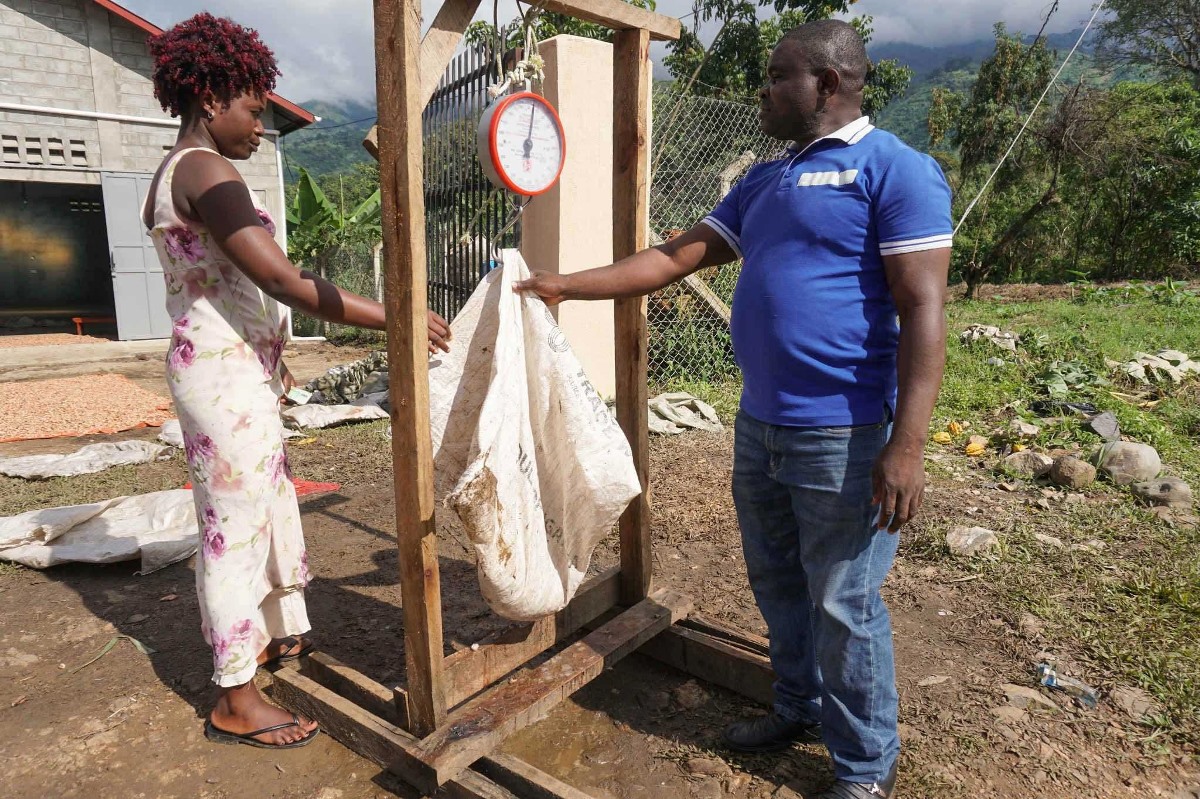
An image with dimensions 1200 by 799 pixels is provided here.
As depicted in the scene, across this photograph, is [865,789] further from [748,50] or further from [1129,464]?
[748,50]

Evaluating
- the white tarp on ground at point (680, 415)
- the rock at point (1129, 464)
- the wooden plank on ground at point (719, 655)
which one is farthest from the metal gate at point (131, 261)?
the rock at point (1129, 464)

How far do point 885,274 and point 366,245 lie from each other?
43.9 feet

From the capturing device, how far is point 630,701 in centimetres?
250

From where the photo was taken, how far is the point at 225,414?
2.07m

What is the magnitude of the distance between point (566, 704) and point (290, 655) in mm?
980

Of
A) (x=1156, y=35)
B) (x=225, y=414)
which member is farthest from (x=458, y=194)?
(x=1156, y=35)

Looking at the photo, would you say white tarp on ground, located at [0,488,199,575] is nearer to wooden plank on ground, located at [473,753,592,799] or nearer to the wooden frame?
the wooden frame

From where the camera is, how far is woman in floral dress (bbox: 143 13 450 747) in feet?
6.36

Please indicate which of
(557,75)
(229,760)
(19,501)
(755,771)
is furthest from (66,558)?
(557,75)

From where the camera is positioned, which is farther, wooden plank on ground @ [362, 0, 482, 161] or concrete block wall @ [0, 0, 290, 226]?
concrete block wall @ [0, 0, 290, 226]

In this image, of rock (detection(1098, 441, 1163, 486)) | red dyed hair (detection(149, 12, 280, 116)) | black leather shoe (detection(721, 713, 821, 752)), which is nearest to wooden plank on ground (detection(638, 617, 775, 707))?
black leather shoe (detection(721, 713, 821, 752))

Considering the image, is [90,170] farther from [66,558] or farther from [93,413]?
[66,558]

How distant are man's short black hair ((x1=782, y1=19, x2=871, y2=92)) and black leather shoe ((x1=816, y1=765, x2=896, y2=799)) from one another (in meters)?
1.67

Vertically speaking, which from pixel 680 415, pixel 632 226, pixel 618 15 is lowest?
pixel 680 415
